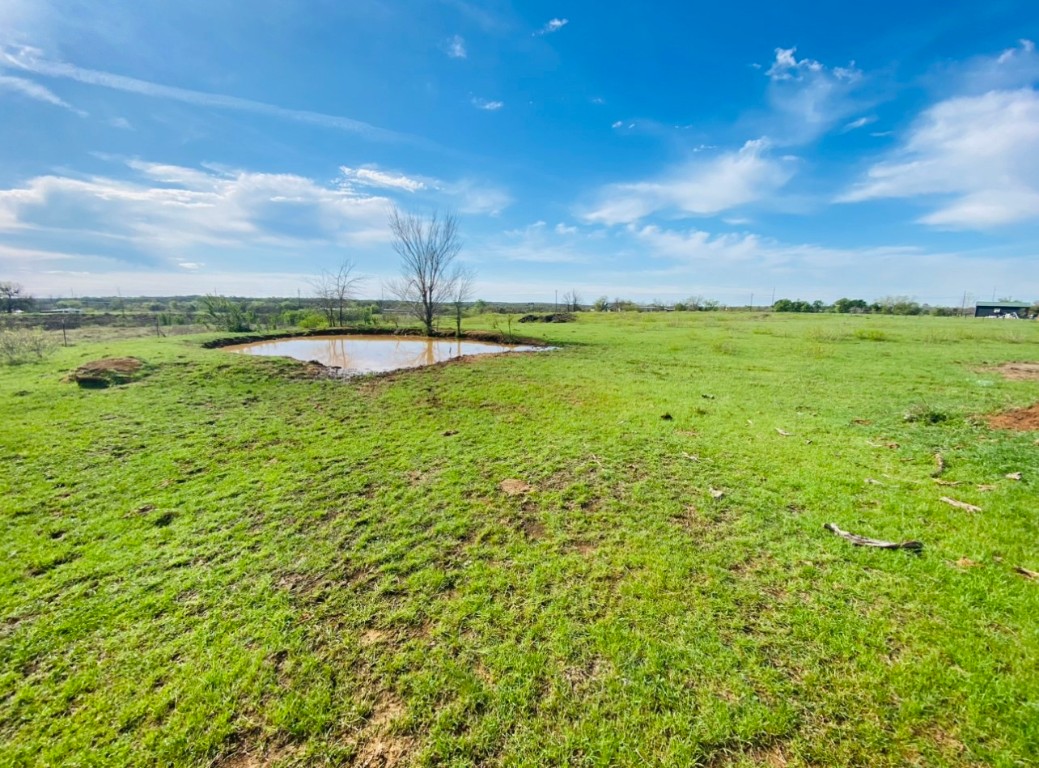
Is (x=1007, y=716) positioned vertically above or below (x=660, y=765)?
above

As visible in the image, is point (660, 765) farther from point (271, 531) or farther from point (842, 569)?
point (271, 531)

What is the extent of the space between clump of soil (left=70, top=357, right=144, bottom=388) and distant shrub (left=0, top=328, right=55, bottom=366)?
4419 mm

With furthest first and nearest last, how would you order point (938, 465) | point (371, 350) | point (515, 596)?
point (371, 350)
point (938, 465)
point (515, 596)

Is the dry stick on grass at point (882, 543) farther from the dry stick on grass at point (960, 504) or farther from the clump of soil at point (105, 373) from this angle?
the clump of soil at point (105, 373)

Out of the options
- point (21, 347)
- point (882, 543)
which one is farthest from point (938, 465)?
point (21, 347)

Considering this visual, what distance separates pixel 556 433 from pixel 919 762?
4485 mm

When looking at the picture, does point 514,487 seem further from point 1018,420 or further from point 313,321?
point 313,321

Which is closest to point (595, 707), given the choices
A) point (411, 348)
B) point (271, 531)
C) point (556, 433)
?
point (271, 531)

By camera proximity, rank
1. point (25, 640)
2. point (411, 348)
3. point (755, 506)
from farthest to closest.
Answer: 1. point (411, 348)
2. point (755, 506)
3. point (25, 640)

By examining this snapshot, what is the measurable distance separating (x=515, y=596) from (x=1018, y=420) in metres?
8.27

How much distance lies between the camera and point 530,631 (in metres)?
2.44

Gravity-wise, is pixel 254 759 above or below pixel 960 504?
below

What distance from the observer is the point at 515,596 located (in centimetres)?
273

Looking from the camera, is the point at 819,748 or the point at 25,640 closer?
the point at 819,748
